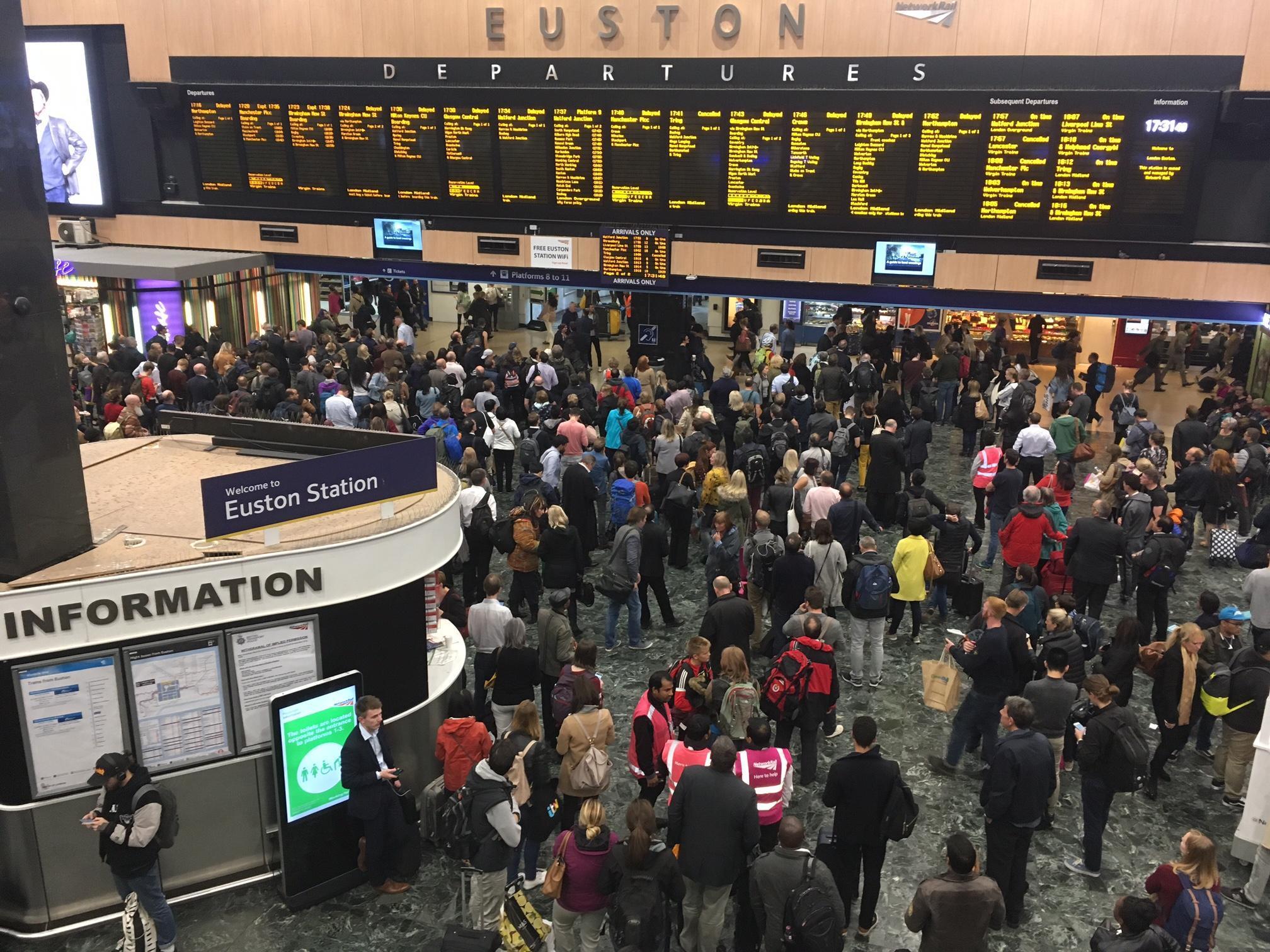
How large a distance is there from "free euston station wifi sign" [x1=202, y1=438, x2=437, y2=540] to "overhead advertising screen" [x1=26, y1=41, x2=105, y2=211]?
15410 millimetres

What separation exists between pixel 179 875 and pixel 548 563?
401cm

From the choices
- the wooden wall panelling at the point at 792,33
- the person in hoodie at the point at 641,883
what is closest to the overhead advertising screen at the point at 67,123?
the wooden wall panelling at the point at 792,33

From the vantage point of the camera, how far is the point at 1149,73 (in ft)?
45.2

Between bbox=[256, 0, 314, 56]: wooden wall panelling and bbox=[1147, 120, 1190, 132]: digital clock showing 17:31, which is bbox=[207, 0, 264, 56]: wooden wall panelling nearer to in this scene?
bbox=[256, 0, 314, 56]: wooden wall panelling

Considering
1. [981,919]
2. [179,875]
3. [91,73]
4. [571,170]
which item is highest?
[91,73]

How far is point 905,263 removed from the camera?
1530 centimetres

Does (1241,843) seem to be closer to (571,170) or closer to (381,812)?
(381,812)

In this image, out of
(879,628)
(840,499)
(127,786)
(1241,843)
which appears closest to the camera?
(127,786)

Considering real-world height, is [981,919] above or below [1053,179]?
below

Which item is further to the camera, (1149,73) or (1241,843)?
(1149,73)

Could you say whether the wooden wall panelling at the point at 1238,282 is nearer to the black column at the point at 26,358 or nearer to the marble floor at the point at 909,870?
the marble floor at the point at 909,870

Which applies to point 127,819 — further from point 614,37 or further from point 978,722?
point 614,37

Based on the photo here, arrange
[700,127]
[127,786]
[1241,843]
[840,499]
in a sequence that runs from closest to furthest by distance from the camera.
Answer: [127,786] < [1241,843] < [840,499] < [700,127]

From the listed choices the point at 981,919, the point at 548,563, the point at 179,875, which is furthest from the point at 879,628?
the point at 179,875
